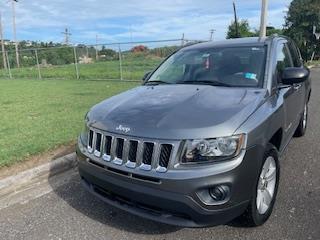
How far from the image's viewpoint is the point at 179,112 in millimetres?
3203

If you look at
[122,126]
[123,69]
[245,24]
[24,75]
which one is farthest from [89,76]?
[245,24]

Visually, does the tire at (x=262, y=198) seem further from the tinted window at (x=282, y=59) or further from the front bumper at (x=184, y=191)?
the tinted window at (x=282, y=59)

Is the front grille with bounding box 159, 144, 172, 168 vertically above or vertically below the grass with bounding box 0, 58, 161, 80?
Result: above

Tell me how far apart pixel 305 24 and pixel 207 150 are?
124 ft

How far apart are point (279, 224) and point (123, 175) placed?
1.54m

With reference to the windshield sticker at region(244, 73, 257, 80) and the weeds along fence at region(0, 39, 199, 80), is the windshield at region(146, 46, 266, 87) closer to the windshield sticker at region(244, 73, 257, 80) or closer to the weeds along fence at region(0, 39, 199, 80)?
the windshield sticker at region(244, 73, 257, 80)

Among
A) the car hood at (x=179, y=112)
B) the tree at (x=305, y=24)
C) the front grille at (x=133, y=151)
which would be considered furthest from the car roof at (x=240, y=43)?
the tree at (x=305, y=24)

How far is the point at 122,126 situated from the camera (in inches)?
124

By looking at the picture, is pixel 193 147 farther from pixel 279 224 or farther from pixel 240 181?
pixel 279 224

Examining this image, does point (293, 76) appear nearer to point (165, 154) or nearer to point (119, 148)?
point (165, 154)

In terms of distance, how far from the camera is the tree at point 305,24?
118ft

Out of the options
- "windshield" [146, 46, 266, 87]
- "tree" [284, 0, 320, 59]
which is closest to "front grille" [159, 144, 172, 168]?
"windshield" [146, 46, 266, 87]

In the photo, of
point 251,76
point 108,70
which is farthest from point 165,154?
point 108,70

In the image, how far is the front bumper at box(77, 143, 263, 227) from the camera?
2.80 meters
